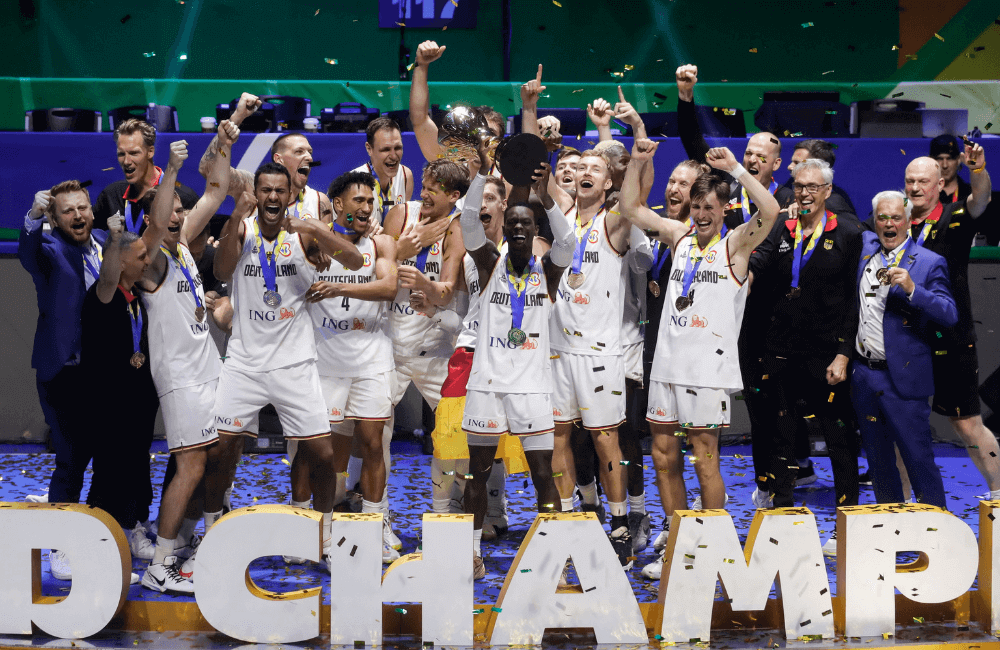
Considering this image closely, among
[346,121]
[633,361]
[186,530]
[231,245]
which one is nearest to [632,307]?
[633,361]

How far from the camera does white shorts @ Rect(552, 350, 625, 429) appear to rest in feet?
16.6

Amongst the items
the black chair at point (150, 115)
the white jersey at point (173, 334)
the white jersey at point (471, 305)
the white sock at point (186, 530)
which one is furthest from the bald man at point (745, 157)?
the black chair at point (150, 115)

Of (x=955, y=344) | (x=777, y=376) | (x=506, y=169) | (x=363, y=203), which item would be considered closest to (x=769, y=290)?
(x=777, y=376)

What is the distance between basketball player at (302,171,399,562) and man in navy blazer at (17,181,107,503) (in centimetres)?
113

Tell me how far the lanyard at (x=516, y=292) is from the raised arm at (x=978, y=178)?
2.58 meters

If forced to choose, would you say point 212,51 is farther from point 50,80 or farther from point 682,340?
point 682,340

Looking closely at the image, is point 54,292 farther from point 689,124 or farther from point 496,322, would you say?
point 689,124

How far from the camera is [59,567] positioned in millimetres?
4852

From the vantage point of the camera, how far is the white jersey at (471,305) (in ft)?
16.1

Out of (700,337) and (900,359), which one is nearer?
(700,337)

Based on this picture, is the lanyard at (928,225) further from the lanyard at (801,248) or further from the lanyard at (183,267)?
the lanyard at (183,267)

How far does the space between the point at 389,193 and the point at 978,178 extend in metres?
3.26

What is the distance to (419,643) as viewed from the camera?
4.10 metres

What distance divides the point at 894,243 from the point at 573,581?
2.41 metres
